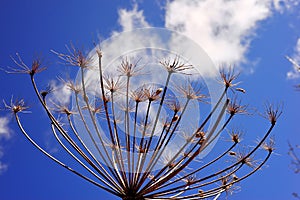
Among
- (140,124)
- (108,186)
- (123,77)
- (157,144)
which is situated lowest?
(108,186)

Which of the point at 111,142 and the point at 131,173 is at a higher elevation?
the point at 111,142

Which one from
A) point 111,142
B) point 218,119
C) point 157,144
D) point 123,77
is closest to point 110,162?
point 111,142

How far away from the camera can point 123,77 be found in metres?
11.8

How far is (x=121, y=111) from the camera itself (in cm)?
1233

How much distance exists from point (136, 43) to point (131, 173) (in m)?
3.68

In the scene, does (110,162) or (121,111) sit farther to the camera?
(121,111)

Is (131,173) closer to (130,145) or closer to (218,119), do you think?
(130,145)

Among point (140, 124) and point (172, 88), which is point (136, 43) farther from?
point (140, 124)

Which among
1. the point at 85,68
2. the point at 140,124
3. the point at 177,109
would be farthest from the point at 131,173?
the point at 85,68

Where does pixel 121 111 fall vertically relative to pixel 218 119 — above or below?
above

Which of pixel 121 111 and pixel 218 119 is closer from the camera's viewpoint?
pixel 218 119

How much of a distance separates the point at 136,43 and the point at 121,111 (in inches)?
89.7

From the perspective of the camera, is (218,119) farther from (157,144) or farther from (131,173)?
(131,173)

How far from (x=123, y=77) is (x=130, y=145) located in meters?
2.05
